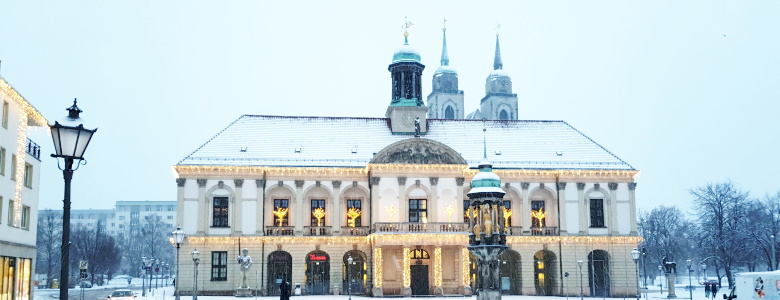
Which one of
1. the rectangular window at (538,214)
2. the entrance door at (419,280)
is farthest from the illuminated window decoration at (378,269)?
the rectangular window at (538,214)

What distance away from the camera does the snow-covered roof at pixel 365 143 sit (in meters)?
61.2

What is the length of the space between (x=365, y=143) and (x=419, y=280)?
11.6m

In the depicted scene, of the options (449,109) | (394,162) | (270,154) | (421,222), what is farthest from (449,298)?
(449,109)

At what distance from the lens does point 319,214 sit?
61.0 metres

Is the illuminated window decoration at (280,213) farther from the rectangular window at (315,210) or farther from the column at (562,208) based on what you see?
the column at (562,208)

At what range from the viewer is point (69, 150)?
13250 millimetres

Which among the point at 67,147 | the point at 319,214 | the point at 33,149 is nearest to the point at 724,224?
the point at 319,214

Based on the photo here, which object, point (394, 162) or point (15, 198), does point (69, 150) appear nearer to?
point (15, 198)

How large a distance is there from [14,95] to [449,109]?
90.7 meters

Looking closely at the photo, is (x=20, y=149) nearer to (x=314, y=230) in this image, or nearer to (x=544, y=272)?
(x=314, y=230)

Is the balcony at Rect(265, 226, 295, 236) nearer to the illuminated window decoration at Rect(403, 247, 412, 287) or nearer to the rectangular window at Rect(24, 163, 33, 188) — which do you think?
the illuminated window decoration at Rect(403, 247, 412, 287)

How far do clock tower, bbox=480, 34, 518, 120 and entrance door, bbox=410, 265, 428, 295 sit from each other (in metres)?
61.5

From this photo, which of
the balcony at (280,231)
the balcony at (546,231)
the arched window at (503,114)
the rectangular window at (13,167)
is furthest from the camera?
the arched window at (503,114)

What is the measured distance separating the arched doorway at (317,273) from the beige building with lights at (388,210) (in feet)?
0.24
